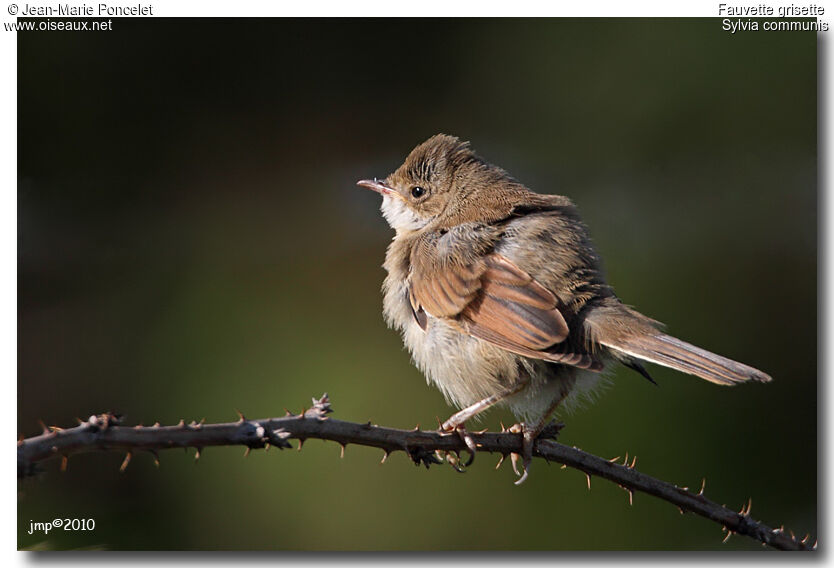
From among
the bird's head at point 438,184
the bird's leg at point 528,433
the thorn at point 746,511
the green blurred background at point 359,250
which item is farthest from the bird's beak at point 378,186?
the thorn at point 746,511

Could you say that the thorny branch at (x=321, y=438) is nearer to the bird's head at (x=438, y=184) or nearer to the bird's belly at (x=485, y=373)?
the bird's belly at (x=485, y=373)

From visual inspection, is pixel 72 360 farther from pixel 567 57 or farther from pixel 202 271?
pixel 567 57

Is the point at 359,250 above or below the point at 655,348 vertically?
above

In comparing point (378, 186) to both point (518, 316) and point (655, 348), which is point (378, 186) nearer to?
point (518, 316)

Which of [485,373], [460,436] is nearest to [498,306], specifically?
[485,373]

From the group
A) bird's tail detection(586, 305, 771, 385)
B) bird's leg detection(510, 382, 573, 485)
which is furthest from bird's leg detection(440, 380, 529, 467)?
bird's tail detection(586, 305, 771, 385)

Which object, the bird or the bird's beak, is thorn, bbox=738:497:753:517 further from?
the bird's beak

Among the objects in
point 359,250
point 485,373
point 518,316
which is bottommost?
point 485,373
